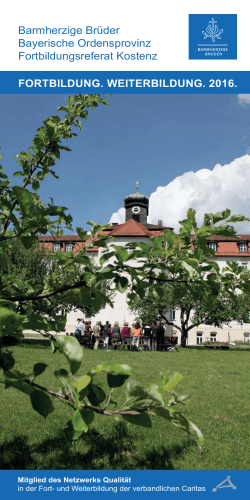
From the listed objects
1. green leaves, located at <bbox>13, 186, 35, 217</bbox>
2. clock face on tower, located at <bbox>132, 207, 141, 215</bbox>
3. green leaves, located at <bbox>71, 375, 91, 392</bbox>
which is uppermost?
clock face on tower, located at <bbox>132, 207, 141, 215</bbox>

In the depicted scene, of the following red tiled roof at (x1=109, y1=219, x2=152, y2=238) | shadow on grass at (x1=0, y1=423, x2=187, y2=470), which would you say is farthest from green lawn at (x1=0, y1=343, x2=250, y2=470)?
red tiled roof at (x1=109, y1=219, x2=152, y2=238)

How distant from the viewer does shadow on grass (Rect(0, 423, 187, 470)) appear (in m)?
3.48

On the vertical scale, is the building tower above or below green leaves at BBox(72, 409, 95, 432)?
above

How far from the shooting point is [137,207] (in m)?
60.6

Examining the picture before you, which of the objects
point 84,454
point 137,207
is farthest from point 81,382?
point 137,207

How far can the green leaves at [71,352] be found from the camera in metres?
1.04

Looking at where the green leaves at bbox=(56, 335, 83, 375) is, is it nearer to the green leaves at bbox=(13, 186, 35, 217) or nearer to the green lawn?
the green leaves at bbox=(13, 186, 35, 217)

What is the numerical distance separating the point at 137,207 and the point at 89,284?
195 feet

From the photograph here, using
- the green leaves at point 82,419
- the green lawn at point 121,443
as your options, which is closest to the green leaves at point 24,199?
the green leaves at point 82,419

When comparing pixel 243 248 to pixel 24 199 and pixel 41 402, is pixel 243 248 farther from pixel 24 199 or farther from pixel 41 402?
pixel 41 402

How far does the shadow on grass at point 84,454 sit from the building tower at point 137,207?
2202 inches

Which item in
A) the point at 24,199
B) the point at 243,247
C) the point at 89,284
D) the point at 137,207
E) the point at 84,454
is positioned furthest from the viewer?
the point at 137,207

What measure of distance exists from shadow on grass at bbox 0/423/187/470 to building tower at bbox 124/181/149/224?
55.9 metres

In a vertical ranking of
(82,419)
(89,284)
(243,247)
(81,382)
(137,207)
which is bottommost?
(82,419)
